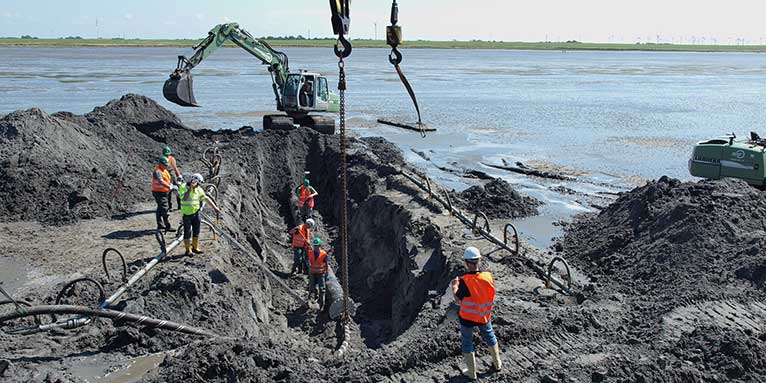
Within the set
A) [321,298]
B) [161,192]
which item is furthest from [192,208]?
[321,298]

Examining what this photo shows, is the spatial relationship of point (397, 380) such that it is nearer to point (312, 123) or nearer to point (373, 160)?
point (373, 160)

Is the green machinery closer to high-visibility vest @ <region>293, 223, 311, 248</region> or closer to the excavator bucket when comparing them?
high-visibility vest @ <region>293, 223, 311, 248</region>

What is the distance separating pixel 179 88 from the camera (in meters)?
27.4

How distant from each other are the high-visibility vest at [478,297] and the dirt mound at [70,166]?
11.2 meters

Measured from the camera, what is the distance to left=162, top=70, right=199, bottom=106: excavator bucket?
27.4 m

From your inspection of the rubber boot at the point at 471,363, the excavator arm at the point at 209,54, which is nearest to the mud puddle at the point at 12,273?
the rubber boot at the point at 471,363

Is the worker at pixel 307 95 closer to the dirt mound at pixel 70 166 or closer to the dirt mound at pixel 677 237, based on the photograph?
the dirt mound at pixel 70 166

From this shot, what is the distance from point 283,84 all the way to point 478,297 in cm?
2351

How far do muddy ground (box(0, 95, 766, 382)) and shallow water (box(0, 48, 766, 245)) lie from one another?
437 centimetres

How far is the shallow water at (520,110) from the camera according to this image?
29141 mm

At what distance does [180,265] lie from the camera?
12805 millimetres

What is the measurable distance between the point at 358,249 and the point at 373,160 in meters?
5.94

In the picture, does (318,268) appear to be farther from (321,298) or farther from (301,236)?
(301,236)

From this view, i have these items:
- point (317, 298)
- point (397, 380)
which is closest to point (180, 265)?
point (317, 298)
